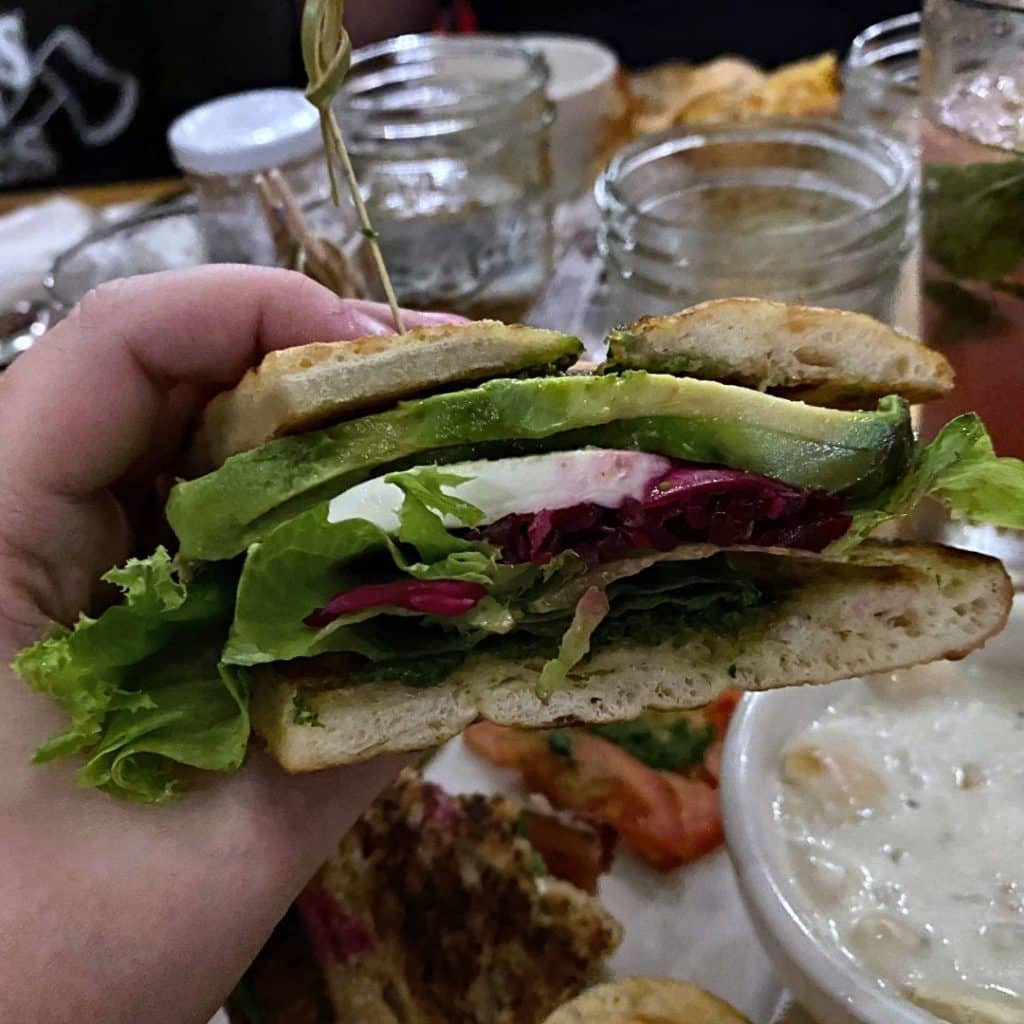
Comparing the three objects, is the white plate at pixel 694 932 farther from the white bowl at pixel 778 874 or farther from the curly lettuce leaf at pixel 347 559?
the curly lettuce leaf at pixel 347 559

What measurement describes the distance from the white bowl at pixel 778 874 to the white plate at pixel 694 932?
127mm

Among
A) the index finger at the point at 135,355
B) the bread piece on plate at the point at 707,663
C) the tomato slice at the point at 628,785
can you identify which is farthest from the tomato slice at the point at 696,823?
the index finger at the point at 135,355

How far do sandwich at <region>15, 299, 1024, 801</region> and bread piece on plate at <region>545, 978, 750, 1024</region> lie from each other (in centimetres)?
27

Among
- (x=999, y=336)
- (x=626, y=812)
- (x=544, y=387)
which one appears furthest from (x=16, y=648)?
(x=999, y=336)

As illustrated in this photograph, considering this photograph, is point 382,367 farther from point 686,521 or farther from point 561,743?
point 561,743

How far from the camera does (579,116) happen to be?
2301mm

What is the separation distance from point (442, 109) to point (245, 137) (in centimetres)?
40

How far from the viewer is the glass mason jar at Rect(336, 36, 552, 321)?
6.06 ft

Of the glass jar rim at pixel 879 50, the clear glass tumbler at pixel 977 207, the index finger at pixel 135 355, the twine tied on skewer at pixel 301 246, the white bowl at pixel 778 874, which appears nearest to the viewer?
the white bowl at pixel 778 874

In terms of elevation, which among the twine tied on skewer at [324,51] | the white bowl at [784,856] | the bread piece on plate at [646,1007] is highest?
the twine tied on skewer at [324,51]

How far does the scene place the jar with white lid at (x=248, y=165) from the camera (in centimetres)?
178

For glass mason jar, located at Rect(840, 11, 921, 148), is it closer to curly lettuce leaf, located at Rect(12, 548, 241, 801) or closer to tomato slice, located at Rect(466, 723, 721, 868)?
tomato slice, located at Rect(466, 723, 721, 868)

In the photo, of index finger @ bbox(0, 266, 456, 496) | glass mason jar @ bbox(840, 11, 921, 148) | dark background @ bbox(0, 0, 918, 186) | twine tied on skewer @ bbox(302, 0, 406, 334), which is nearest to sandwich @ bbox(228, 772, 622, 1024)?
index finger @ bbox(0, 266, 456, 496)

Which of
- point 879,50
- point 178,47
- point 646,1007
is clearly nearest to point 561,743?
point 646,1007
